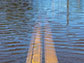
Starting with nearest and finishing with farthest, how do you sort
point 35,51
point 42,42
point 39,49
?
point 35,51, point 39,49, point 42,42

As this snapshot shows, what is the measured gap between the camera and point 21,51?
16.1 ft

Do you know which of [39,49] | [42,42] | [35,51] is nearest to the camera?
[35,51]

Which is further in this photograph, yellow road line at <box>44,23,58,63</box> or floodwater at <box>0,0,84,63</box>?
floodwater at <box>0,0,84,63</box>

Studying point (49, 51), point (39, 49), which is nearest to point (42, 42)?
point (39, 49)

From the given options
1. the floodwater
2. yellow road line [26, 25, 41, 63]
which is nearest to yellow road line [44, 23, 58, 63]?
the floodwater

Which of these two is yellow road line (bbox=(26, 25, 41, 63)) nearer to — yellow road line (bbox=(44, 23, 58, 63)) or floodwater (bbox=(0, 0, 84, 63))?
floodwater (bbox=(0, 0, 84, 63))

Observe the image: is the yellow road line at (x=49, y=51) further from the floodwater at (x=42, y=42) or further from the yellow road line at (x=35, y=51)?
the yellow road line at (x=35, y=51)

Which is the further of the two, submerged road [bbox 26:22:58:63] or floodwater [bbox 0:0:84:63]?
floodwater [bbox 0:0:84:63]

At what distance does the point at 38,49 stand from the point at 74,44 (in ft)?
3.60

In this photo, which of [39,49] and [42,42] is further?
[42,42]

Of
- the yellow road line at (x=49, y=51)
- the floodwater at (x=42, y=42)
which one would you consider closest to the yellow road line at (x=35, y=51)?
the floodwater at (x=42, y=42)

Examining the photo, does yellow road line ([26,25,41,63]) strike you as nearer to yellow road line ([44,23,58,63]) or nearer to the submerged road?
the submerged road

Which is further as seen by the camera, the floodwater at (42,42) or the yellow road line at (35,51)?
the floodwater at (42,42)

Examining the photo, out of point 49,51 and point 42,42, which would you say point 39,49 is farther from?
point 42,42
